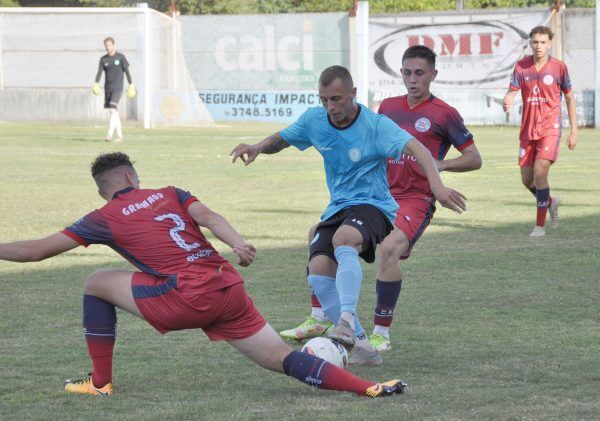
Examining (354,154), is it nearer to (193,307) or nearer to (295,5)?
(193,307)

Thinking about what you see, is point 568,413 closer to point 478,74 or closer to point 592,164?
point 592,164

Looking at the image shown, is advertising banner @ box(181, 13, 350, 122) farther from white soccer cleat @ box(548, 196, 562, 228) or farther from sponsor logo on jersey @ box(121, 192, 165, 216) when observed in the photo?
sponsor logo on jersey @ box(121, 192, 165, 216)

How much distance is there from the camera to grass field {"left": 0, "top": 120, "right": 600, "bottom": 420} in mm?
5176

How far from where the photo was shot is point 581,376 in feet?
18.5

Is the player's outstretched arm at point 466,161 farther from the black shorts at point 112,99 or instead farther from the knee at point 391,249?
the black shorts at point 112,99

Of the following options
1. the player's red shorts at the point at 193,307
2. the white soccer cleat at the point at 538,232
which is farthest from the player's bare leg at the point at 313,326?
the white soccer cleat at the point at 538,232

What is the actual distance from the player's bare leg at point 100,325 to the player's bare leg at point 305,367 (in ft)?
1.96

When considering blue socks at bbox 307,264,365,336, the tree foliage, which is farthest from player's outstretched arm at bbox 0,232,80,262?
the tree foliage

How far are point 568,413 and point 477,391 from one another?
541mm

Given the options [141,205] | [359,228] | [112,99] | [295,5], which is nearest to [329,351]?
[359,228]

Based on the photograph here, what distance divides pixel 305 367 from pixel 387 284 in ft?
4.98

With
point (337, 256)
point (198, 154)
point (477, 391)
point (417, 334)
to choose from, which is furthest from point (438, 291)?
point (198, 154)

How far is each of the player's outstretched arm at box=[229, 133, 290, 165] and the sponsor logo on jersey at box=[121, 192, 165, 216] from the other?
1153 millimetres

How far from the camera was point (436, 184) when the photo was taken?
19.1 feet
